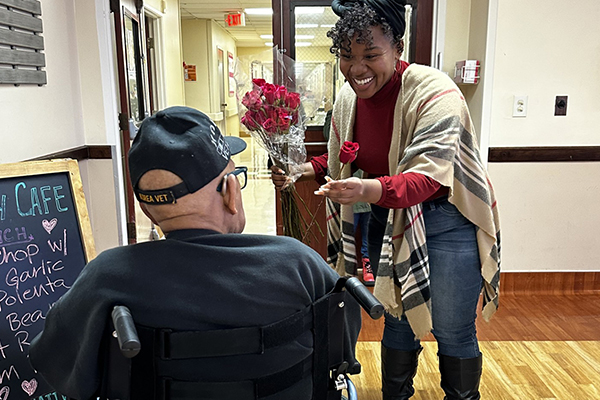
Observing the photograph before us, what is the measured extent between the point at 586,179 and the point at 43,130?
312cm

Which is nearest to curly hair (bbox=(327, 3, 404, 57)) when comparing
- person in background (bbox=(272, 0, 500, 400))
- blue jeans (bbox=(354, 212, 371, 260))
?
person in background (bbox=(272, 0, 500, 400))

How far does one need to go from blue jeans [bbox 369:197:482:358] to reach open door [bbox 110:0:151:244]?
188 cm

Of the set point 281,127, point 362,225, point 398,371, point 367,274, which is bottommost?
point 367,274

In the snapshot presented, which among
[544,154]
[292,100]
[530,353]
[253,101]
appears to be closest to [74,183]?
[253,101]

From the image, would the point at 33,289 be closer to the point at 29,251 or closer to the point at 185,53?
the point at 29,251

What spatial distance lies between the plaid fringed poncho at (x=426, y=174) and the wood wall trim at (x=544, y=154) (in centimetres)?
158

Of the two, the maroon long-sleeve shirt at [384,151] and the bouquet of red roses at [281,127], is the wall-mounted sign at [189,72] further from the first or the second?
the maroon long-sleeve shirt at [384,151]

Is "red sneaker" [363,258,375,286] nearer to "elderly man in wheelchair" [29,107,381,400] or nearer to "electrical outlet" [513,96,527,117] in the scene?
"electrical outlet" [513,96,527,117]

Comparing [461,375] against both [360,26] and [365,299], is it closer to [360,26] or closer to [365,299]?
[365,299]

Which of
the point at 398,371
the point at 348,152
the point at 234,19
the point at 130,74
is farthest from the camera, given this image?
the point at 234,19

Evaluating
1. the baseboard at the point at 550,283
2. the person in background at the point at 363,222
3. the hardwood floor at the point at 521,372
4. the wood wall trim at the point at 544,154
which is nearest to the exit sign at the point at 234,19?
the person in background at the point at 363,222

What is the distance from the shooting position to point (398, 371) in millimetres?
1810

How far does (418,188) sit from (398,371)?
0.76 metres

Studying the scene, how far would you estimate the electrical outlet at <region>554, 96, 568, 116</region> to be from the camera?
3.05 metres
